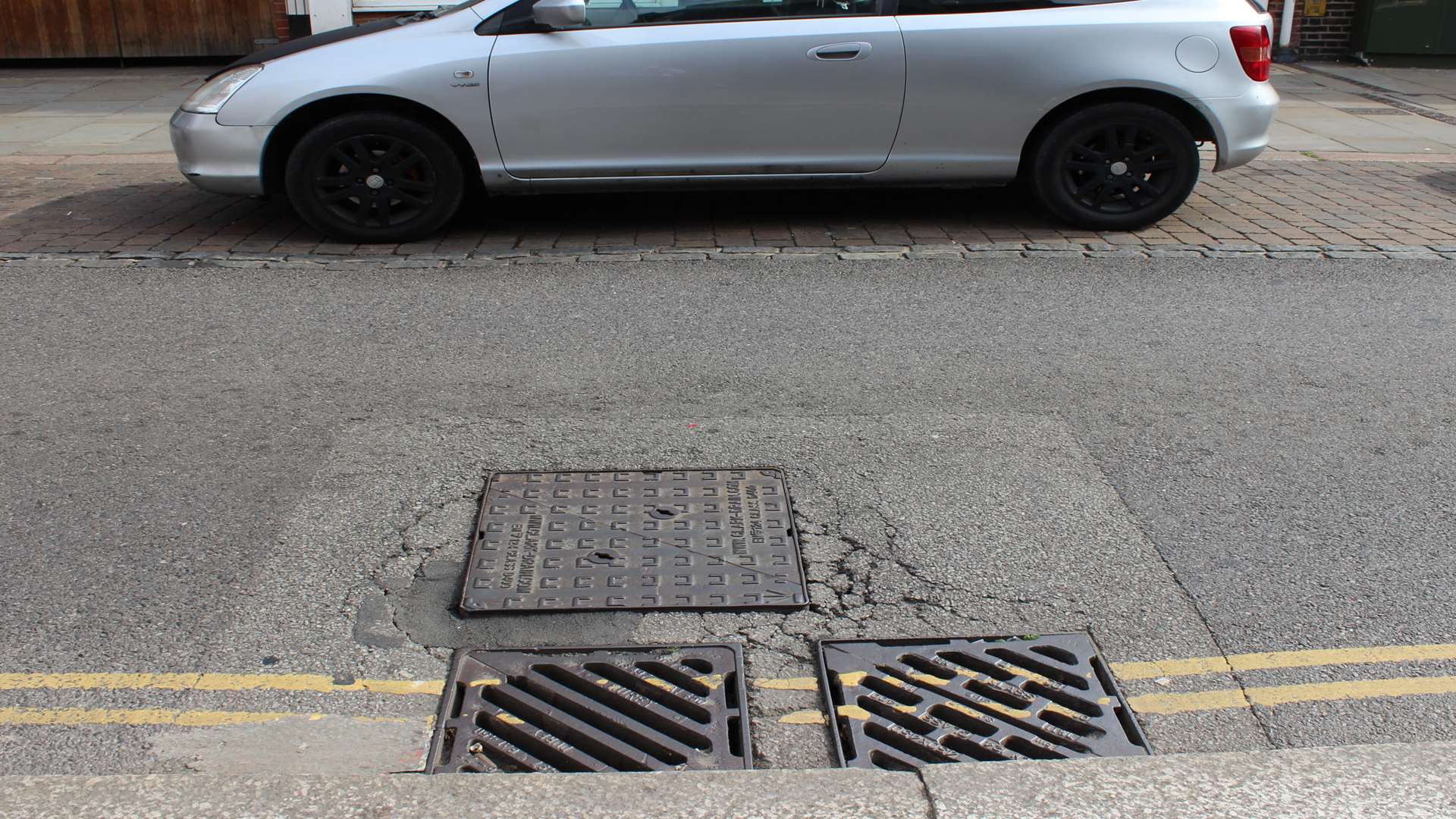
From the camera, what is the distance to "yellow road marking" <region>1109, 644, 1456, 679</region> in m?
2.97

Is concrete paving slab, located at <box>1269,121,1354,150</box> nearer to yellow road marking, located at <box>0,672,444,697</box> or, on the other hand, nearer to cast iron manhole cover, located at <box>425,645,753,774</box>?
cast iron manhole cover, located at <box>425,645,753,774</box>

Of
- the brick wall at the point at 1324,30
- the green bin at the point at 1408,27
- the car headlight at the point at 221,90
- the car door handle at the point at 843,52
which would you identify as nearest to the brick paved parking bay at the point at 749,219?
the car headlight at the point at 221,90

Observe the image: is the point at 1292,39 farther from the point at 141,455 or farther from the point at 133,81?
the point at 141,455

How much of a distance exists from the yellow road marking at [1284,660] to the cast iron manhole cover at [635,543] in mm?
867

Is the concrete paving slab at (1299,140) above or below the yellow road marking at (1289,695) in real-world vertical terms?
above

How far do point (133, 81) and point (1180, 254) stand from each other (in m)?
12.1

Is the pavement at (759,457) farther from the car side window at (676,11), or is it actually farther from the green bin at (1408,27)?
the green bin at (1408,27)

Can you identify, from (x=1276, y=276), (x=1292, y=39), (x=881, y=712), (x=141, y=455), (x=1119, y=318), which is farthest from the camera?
(x=1292, y=39)

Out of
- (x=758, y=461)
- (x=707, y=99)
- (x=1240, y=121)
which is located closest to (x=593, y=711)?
(x=758, y=461)

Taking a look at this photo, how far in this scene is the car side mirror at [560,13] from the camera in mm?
6469

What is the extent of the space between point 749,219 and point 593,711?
510cm

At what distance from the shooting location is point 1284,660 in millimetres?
3012

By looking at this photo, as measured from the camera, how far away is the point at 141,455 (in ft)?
13.6

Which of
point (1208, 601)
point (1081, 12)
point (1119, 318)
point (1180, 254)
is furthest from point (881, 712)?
point (1081, 12)
